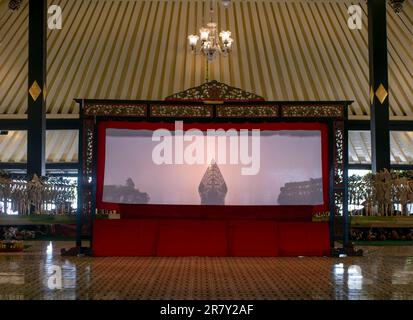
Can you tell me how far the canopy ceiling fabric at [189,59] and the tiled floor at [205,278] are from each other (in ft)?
25.4

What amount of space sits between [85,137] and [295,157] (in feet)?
7.17

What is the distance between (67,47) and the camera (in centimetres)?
1357

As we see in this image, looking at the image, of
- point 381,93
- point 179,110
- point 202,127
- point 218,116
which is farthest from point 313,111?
point 381,93

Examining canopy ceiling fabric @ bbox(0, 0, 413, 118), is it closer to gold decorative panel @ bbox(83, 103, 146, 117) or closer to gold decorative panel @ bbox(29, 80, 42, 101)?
gold decorative panel @ bbox(29, 80, 42, 101)

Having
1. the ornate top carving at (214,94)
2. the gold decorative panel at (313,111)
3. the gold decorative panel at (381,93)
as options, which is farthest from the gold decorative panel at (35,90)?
the gold decorative panel at (381,93)

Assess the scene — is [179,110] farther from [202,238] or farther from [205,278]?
[205,278]

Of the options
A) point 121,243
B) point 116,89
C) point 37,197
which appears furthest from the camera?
point 116,89

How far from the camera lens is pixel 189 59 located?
13828mm

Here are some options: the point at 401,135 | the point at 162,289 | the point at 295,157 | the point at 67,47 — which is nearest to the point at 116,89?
the point at 67,47

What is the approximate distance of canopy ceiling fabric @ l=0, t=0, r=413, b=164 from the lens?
13.1 meters

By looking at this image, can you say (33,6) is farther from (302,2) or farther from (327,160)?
(302,2)

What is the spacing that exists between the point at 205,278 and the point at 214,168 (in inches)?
93.2

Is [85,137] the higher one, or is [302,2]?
[302,2]

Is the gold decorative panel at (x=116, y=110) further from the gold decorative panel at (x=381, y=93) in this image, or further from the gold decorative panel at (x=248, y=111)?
the gold decorative panel at (x=381, y=93)
